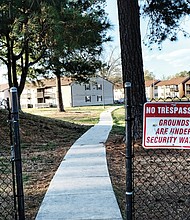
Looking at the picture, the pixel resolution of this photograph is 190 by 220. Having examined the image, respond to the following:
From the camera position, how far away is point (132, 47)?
788 cm

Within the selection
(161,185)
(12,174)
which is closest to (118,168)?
(161,185)

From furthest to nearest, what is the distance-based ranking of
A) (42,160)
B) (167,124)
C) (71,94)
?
(71,94), (42,160), (167,124)

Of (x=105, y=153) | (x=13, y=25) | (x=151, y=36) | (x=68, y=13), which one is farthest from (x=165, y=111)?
(x=13, y=25)

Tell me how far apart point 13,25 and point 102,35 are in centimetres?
489

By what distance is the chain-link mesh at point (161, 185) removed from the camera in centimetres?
388

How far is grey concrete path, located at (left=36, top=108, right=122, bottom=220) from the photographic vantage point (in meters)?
3.72

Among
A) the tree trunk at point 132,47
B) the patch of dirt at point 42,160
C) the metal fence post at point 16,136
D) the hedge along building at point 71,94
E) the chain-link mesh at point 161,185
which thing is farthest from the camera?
the hedge along building at point 71,94

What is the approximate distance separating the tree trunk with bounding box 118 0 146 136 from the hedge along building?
47.7 meters

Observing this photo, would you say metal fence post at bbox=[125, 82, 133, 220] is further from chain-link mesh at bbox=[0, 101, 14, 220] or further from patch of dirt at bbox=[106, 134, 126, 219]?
chain-link mesh at bbox=[0, 101, 14, 220]

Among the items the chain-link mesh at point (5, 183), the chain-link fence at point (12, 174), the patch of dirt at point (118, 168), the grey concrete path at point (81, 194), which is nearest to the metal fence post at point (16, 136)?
the chain-link fence at point (12, 174)

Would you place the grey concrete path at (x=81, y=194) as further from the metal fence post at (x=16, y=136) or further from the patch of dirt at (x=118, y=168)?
the metal fence post at (x=16, y=136)

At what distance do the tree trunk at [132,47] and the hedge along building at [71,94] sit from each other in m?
47.7

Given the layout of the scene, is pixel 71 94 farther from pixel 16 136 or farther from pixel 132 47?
pixel 16 136

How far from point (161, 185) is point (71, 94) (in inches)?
2067
